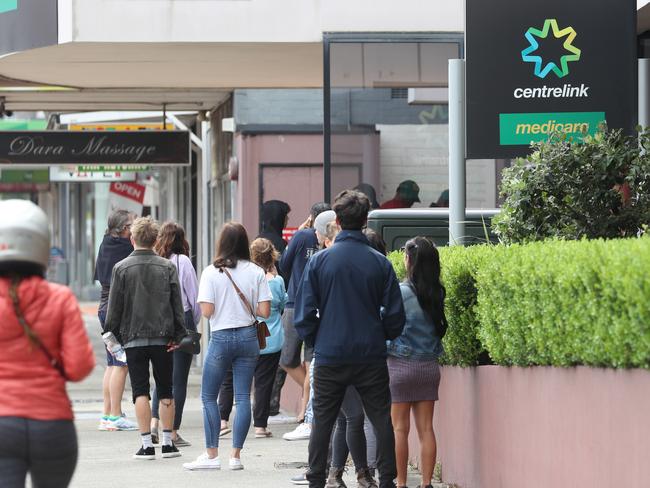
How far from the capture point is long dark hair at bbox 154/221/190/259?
1194 centimetres

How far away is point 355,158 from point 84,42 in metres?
2.90

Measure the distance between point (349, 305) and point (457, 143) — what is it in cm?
251

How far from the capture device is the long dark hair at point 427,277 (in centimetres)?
869

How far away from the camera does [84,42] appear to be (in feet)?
44.5

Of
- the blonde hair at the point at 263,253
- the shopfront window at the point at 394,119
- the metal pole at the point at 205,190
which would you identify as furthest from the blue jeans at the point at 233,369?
the metal pole at the point at 205,190

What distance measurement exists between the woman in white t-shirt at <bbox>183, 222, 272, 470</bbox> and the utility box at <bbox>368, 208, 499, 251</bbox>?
6.61ft

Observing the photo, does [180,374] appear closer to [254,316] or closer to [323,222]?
[254,316]

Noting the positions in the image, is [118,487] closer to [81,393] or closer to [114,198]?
[81,393]

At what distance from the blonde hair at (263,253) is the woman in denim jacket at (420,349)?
3552 mm

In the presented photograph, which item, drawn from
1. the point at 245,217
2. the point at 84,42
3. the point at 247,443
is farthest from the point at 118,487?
the point at 245,217

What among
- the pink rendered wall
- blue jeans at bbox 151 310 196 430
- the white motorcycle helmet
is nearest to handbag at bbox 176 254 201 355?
blue jeans at bbox 151 310 196 430

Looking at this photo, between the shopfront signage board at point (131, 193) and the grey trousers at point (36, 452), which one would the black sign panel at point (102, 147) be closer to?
the shopfront signage board at point (131, 193)

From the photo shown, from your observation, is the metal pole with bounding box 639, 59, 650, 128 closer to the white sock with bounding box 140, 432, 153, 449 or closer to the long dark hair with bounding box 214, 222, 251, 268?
the long dark hair with bounding box 214, 222, 251, 268

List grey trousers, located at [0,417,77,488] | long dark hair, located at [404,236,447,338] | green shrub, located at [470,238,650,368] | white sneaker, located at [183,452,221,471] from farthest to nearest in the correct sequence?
white sneaker, located at [183,452,221,471], long dark hair, located at [404,236,447,338], green shrub, located at [470,238,650,368], grey trousers, located at [0,417,77,488]
